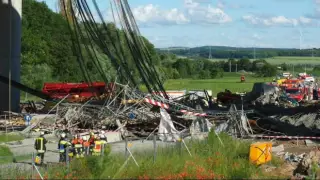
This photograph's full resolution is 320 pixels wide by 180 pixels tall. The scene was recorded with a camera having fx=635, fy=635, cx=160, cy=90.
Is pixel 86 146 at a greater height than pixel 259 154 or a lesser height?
greater

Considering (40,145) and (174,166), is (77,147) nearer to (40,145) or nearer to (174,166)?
(40,145)

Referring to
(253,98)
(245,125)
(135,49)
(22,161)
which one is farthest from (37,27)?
(22,161)

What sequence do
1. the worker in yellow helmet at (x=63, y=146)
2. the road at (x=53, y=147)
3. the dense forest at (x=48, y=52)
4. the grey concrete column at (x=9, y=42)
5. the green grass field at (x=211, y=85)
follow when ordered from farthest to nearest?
the green grass field at (x=211, y=85), the dense forest at (x=48, y=52), the grey concrete column at (x=9, y=42), the road at (x=53, y=147), the worker in yellow helmet at (x=63, y=146)

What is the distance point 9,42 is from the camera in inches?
1741

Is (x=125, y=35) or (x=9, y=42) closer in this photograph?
(x=125, y=35)

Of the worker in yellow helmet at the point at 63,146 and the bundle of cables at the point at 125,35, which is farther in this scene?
the bundle of cables at the point at 125,35

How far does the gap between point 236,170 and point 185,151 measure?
146 inches

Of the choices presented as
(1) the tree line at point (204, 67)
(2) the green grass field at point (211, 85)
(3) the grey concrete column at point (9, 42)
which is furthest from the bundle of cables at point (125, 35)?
(1) the tree line at point (204, 67)

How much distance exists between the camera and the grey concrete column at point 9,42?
44.0 m

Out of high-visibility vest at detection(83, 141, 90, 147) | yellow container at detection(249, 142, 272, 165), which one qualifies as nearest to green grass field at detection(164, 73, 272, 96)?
yellow container at detection(249, 142, 272, 165)

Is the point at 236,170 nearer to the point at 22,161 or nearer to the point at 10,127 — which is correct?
the point at 22,161

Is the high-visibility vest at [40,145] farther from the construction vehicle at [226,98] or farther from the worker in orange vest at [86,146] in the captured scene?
the construction vehicle at [226,98]

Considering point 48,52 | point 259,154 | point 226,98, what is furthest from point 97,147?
point 48,52

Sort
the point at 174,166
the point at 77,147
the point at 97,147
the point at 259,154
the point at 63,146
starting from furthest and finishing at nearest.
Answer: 1. the point at 63,146
2. the point at 259,154
3. the point at 77,147
4. the point at 97,147
5. the point at 174,166
